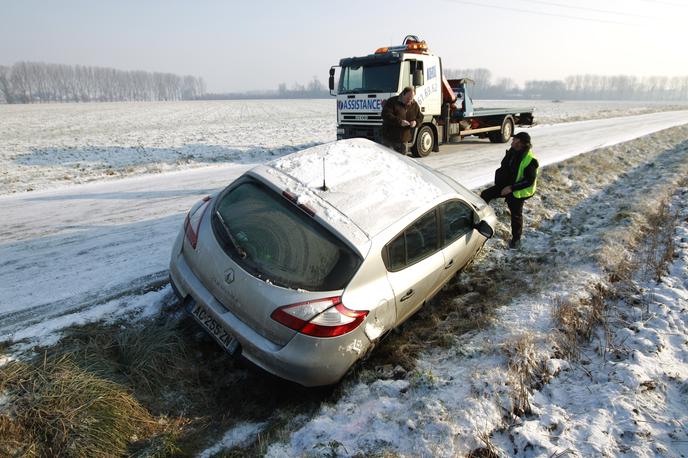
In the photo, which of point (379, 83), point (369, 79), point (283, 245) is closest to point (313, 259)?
point (283, 245)

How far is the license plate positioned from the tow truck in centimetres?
746

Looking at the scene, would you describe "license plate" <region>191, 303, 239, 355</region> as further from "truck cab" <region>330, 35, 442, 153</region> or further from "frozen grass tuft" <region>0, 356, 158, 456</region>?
"truck cab" <region>330, 35, 442, 153</region>

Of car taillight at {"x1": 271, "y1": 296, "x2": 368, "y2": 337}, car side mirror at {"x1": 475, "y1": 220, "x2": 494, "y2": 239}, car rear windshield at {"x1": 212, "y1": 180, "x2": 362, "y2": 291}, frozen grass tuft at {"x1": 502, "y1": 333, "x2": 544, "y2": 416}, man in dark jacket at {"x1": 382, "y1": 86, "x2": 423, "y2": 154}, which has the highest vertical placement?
man in dark jacket at {"x1": 382, "y1": 86, "x2": 423, "y2": 154}

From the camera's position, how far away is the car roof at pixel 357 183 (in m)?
3.05

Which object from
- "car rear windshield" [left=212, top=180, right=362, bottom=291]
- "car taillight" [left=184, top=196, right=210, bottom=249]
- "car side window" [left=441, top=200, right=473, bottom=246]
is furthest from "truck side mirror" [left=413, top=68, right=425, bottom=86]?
"car rear windshield" [left=212, top=180, right=362, bottom=291]

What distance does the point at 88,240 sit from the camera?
201 inches

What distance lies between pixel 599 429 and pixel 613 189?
7.97m

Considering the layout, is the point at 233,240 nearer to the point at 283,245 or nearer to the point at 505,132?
the point at 283,245

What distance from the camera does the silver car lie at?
8.63 feet

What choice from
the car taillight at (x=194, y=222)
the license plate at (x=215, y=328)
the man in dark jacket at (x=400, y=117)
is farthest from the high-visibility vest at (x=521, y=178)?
the license plate at (x=215, y=328)

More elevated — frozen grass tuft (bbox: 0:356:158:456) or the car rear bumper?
the car rear bumper

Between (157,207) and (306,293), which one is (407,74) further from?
(306,293)

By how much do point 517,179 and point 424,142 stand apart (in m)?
6.27

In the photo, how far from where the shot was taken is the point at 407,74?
10.4m
